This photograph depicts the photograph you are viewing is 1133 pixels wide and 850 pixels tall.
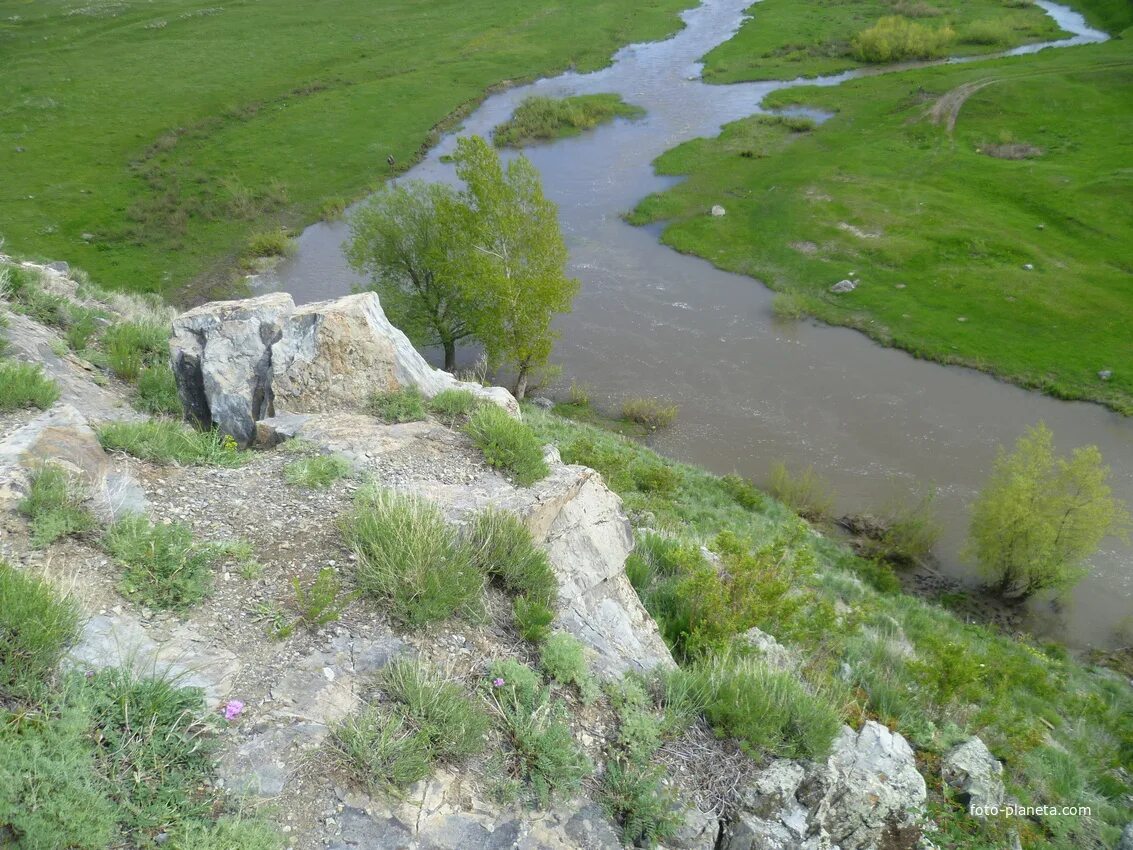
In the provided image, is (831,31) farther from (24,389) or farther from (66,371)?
(24,389)

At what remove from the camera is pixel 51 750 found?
5.23 m

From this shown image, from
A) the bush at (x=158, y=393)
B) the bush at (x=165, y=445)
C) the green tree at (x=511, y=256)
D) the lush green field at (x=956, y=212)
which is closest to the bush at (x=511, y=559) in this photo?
the bush at (x=165, y=445)

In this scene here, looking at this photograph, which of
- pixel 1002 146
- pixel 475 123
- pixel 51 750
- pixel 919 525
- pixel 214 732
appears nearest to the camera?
pixel 51 750

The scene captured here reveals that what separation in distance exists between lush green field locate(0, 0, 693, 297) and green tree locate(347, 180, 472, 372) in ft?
43.1

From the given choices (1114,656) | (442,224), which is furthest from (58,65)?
(1114,656)

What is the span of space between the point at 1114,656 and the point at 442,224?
95.0ft

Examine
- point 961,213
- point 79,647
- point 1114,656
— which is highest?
point 79,647

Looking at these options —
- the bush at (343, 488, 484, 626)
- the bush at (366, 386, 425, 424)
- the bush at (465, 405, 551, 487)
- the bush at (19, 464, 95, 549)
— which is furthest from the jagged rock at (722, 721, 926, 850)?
the bush at (366, 386, 425, 424)

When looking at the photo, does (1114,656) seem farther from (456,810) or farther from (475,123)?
(475,123)

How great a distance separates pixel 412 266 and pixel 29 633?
2894 centimetres

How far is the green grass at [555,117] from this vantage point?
194 ft

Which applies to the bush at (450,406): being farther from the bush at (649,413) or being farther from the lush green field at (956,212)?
the lush green field at (956,212)

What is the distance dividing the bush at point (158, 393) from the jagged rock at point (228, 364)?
0.37 m

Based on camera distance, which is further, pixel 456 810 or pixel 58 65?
pixel 58 65
